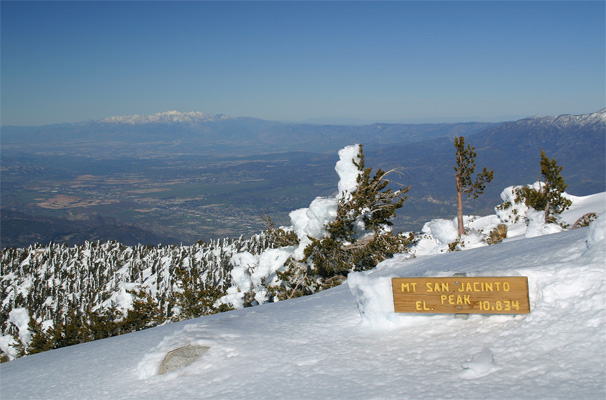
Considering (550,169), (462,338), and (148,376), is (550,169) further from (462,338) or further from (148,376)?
(148,376)

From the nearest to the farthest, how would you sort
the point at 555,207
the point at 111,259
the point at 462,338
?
the point at 462,338 < the point at 555,207 < the point at 111,259

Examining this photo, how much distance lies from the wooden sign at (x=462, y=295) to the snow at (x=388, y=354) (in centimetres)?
25

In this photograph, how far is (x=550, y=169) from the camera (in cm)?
2486

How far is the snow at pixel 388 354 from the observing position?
6.21m

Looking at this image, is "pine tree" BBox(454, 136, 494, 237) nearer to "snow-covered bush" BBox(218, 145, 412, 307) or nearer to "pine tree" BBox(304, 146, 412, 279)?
"pine tree" BBox(304, 146, 412, 279)

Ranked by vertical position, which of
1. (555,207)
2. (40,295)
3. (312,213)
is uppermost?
(312,213)

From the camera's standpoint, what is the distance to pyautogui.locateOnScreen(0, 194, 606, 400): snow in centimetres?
621

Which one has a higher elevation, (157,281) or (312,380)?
(312,380)

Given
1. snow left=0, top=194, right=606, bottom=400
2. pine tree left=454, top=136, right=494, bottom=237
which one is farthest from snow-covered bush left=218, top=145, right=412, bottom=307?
snow left=0, top=194, right=606, bottom=400

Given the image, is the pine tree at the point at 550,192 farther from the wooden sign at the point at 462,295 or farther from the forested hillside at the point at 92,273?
the forested hillside at the point at 92,273

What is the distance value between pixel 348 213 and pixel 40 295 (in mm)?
106937

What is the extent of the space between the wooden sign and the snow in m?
0.25

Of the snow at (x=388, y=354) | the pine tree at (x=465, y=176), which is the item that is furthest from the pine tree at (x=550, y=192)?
the snow at (x=388, y=354)

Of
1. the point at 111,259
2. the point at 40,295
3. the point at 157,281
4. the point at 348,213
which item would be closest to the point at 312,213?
the point at 348,213
